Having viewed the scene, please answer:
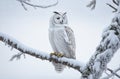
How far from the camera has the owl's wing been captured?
8.76 m

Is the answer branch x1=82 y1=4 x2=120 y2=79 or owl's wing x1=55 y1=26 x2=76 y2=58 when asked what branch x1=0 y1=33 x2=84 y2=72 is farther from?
owl's wing x1=55 y1=26 x2=76 y2=58

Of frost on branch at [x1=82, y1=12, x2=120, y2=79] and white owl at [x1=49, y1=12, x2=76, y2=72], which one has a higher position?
frost on branch at [x1=82, y1=12, x2=120, y2=79]

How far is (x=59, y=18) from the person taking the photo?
9492mm

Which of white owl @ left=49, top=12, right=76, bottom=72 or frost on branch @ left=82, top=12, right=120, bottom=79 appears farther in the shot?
white owl @ left=49, top=12, right=76, bottom=72

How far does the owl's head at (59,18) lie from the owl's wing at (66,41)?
54 centimetres

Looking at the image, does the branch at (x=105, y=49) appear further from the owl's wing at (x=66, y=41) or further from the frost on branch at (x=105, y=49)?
the owl's wing at (x=66, y=41)

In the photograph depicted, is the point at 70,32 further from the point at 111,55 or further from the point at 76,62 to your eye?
the point at 111,55

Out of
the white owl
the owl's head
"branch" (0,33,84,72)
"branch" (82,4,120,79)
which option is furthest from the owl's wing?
"branch" (82,4,120,79)

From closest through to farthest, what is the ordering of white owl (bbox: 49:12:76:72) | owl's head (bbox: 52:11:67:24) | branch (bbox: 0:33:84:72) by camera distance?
1. branch (bbox: 0:33:84:72)
2. white owl (bbox: 49:12:76:72)
3. owl's head (bbox: 52:11:67:24)

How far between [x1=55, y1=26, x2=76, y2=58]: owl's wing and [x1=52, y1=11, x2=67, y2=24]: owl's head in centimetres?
54

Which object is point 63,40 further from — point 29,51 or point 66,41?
point 29,51

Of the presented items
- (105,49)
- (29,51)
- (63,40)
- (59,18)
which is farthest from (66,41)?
(105,49)

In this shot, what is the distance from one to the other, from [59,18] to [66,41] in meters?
1.00

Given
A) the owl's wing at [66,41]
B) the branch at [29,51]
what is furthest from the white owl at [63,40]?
the branch at [29,51]
